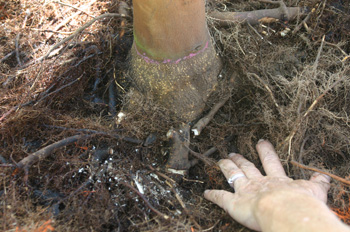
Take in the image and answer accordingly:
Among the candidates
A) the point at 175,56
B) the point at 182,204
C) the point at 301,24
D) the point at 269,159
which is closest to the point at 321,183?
the point at 269,159

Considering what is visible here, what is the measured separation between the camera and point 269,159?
69.7 inches

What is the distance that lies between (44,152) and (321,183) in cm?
170

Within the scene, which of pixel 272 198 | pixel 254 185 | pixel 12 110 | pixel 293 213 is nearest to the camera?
pixel 293 213

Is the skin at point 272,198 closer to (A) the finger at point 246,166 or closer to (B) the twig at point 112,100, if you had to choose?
(A) the finger at point 246,166

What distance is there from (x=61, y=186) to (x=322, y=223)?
1.42 metres

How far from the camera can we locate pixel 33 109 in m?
1.89

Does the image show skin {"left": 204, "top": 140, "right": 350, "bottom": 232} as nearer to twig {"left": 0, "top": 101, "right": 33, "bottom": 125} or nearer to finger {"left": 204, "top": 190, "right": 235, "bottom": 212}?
finger {"left": 204, "top": 190, "right": 235, "bottom": 212}

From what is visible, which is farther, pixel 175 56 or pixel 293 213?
pixel 175 56

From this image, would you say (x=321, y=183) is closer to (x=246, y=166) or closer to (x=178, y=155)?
(x=246, y=166)

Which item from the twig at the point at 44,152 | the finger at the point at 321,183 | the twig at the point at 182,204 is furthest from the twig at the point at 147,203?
the finger at the point at 321,183

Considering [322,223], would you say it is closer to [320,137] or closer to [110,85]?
[320,137]

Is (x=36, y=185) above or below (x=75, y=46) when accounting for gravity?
below

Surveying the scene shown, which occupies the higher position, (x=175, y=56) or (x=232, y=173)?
(x=175, y=56)

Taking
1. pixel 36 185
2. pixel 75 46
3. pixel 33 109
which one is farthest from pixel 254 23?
pixel 36 185
